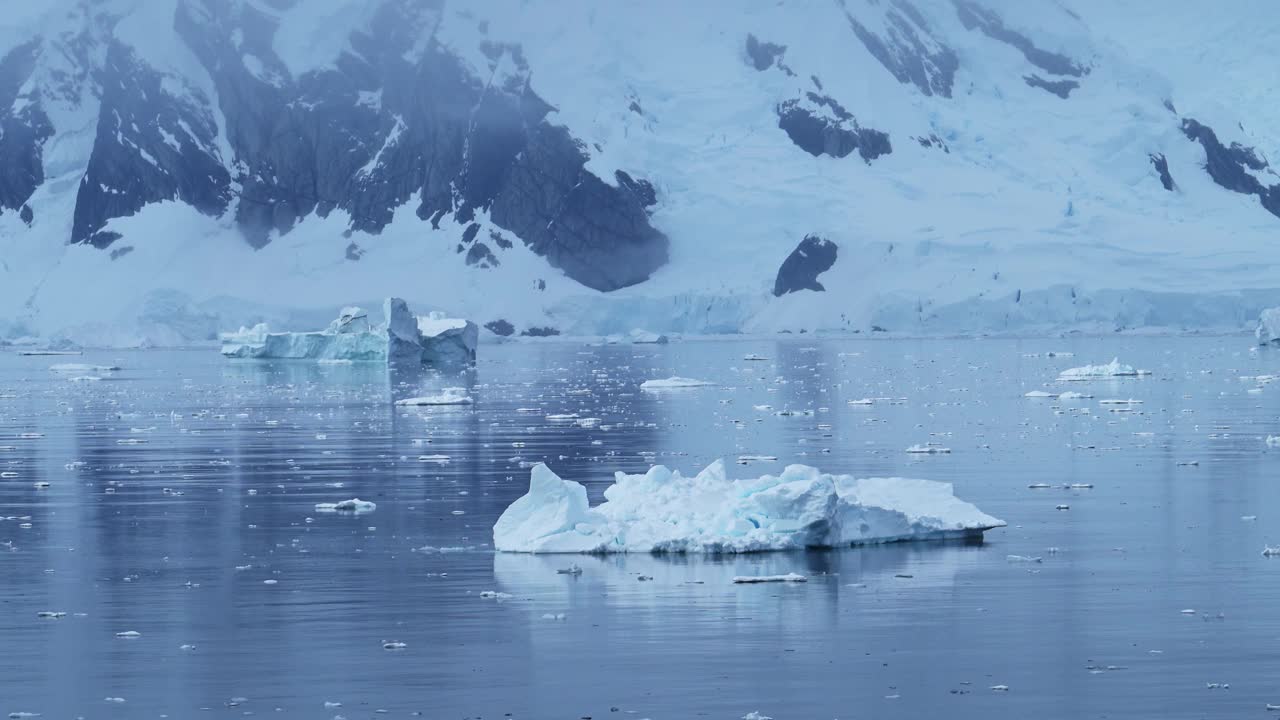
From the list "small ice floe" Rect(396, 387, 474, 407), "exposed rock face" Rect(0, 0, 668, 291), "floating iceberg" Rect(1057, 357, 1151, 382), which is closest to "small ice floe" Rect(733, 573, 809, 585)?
"small ice floe" Rect(396, 387, 474, 407)

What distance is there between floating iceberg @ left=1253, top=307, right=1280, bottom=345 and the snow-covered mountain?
87.2ft

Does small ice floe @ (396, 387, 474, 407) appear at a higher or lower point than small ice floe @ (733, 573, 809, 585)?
higher

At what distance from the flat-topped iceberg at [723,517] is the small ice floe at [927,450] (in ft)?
28.8

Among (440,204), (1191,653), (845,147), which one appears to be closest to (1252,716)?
(1191,653)

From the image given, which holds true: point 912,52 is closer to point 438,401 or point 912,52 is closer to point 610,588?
point 438,401

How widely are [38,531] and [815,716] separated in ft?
35.5

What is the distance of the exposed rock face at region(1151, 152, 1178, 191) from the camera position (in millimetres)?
130600

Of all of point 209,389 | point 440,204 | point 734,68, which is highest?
point 734,68

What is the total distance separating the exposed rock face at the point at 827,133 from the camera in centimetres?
13300

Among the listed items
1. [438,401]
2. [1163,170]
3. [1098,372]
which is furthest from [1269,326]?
[1163,170]

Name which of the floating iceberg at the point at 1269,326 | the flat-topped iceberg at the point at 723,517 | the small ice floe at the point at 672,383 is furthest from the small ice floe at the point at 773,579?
the floating iceberg at the point at 1269,326

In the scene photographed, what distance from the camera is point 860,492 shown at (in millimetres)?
17844

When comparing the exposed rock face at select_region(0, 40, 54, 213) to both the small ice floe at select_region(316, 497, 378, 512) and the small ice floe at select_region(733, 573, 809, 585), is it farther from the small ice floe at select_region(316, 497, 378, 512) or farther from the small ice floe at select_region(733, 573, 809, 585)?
the small ice floe at select_region(733, 573, 809, 585)

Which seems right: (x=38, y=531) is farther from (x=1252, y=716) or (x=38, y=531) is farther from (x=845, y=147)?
(x=845, y=147)
